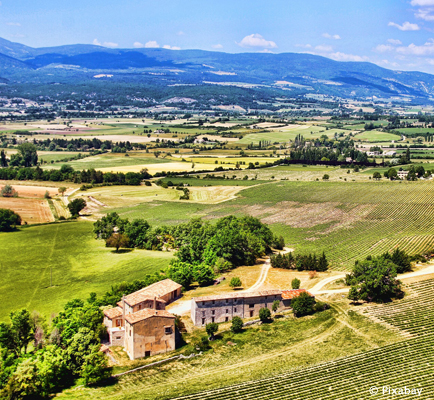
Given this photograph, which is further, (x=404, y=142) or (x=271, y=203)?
(x=404, y=142)

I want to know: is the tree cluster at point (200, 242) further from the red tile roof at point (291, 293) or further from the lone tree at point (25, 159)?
the lone tree at point (25, 159)

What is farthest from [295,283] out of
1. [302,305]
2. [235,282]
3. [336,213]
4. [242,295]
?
[336,213]

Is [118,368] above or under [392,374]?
under

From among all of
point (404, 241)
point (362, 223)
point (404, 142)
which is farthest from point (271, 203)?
point (404, 142)

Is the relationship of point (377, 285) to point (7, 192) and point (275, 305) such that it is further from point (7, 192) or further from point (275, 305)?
point (7, 192)

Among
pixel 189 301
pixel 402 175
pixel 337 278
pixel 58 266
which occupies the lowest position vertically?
pixel 58 266

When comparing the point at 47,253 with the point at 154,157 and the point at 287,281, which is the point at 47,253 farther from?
the point at 154,157
